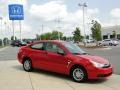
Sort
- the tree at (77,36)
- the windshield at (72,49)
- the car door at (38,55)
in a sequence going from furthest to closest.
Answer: the tree at (77,36) < the car door at (38,55) < the windshield at (72,49)

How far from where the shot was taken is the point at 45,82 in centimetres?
1083

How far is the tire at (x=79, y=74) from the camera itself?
1097 centimetres

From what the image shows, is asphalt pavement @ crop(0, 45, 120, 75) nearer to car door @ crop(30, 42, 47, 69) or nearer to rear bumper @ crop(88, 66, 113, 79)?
rear bumper @ crop(88, 66, 113, 79)

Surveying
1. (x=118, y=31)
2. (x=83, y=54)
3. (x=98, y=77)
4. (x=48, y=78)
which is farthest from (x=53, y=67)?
(x=118, y=31)

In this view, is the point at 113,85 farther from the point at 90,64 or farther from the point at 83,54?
the point at 83,54

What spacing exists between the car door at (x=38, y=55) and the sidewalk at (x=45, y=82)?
402 millimetres

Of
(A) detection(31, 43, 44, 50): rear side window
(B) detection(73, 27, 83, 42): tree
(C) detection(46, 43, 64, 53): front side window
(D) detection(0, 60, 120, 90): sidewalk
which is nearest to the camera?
(D) detection(0, 60, 120, 90): sidewalk

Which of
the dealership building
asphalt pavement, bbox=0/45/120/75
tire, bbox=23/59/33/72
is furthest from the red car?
the dealership building

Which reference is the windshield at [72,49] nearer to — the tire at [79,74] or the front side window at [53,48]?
the front side window at [53,48]

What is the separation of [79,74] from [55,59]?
1340 mm

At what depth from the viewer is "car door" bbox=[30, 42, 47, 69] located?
12.7 m

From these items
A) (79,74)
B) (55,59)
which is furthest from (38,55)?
(79,74)

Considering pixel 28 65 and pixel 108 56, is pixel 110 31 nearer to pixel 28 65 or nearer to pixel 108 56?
pixel 108 56

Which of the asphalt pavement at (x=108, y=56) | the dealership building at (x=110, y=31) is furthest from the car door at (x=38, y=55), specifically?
the dealership building at (x=110, y=31)
